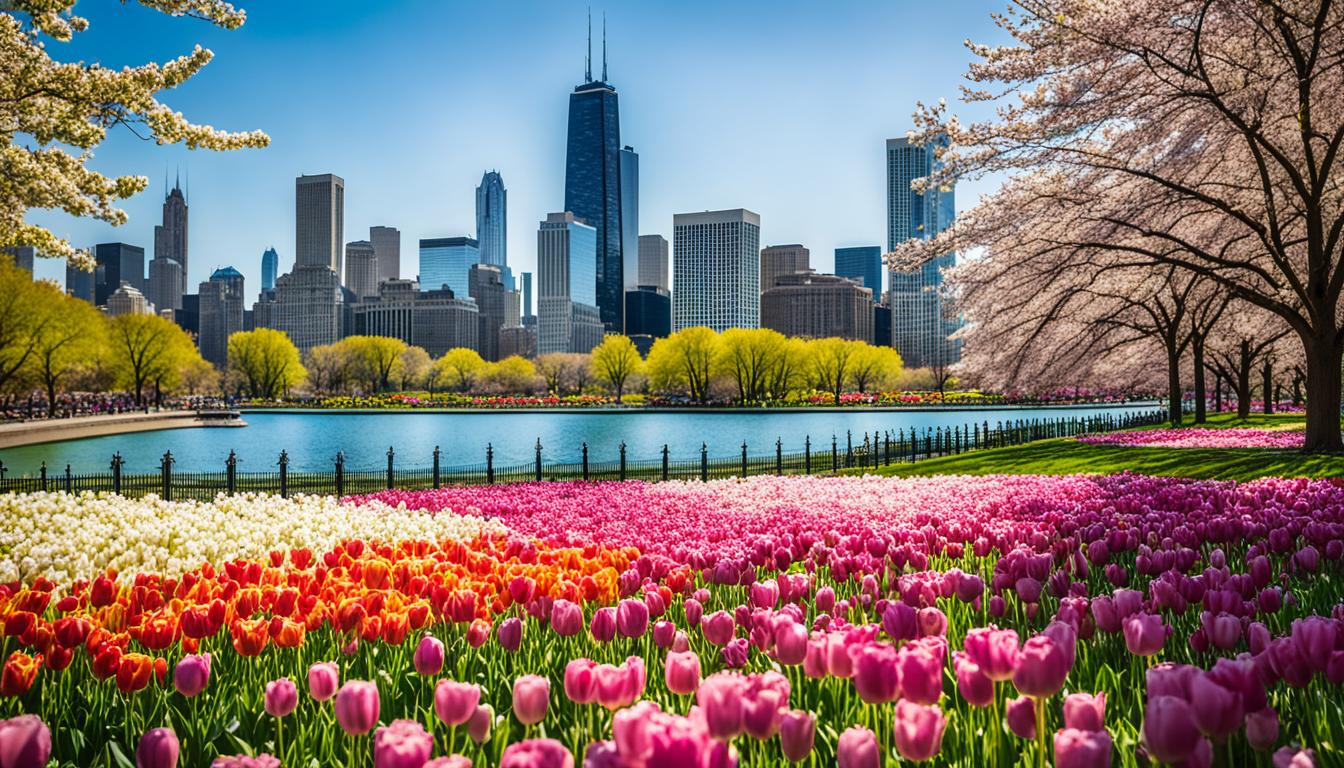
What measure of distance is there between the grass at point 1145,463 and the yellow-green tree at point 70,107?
1452 centimetres

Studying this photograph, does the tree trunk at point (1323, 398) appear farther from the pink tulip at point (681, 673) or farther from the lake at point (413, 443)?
the lake at point (413, 443)

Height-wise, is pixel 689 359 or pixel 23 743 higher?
pixel 689 359

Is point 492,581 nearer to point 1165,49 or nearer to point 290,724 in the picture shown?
point 290,724

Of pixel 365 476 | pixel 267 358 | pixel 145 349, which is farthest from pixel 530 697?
pixel 267 358

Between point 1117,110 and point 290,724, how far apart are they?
1703 centimetres

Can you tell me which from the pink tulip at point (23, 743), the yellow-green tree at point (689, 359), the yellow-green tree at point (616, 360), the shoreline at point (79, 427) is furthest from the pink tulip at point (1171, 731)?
the yellow-green tree at point (616, 360)

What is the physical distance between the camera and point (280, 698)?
2.45m

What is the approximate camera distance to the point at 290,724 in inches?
120

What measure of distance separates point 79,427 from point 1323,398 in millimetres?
57749

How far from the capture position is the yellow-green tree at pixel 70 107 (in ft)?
35.4

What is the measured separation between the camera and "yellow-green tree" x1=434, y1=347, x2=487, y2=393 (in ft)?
435

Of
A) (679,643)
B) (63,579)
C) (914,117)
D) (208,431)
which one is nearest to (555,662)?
(679,643)

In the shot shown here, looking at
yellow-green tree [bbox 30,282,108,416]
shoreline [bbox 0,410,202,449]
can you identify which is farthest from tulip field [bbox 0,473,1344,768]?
yellow-green tree [bbox 30,282,108,416]

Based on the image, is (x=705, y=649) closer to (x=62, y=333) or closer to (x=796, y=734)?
(x=796, y=734)
